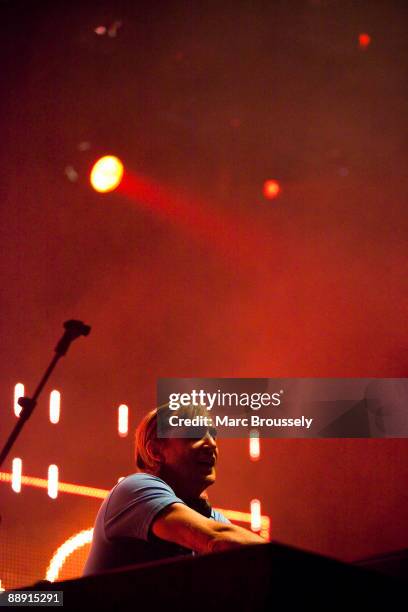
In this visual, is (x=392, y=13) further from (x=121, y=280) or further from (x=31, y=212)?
(x=31, y=212)

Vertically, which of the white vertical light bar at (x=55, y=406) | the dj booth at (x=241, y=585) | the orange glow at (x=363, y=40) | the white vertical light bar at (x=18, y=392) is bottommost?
the dj booth at (x=241, y=585)

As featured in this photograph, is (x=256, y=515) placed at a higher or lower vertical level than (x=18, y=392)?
lower

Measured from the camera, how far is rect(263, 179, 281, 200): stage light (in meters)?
2.74

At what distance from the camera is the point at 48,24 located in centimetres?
306

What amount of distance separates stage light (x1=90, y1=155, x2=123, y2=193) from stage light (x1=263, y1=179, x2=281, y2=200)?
0.72 meters

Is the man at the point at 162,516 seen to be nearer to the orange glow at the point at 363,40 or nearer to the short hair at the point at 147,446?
the short hair at the point at 147,446

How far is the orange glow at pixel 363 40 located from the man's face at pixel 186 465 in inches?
84.7

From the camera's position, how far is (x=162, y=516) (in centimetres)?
104

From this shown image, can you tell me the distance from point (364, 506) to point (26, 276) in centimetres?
187

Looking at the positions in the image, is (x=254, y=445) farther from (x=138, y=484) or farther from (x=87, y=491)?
(x=138, y=484)

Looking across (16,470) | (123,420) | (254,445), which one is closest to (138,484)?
(254,445)

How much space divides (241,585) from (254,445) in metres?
2.12

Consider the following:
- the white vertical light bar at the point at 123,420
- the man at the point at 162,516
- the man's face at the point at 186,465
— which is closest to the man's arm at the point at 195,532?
the man at the point at 162,516

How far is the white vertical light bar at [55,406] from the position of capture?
279cm
